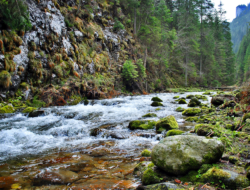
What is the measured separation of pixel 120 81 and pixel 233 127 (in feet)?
49.5

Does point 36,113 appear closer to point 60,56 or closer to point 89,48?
point 60,56

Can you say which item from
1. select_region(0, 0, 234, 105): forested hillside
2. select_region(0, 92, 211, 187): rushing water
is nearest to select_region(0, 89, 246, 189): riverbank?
select_region(0, 92, 211, 187): rushing water

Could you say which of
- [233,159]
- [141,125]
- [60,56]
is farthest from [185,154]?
[60,56]

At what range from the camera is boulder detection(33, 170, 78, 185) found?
2.51 metres

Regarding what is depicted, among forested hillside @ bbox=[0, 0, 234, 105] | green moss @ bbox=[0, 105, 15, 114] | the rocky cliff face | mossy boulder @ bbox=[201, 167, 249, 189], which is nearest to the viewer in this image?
mossy boulder @ bbox=[201, 167, 249, 189]

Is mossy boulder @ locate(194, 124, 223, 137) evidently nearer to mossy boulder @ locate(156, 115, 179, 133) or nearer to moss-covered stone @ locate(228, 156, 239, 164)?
moss-covered stone @ locate(228, 156, 239, 164)

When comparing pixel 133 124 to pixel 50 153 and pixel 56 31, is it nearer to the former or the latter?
pixel 50 153

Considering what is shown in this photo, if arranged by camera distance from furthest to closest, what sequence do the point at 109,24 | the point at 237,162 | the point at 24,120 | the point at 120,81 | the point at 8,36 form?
the point at 109,24, the point at 120,81, the point at 8,36, the point at 24,120, the point at 237,162

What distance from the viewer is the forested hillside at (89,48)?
30.7 ft

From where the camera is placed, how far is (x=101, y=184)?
2.42 metres

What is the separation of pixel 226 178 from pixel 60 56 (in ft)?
41.8

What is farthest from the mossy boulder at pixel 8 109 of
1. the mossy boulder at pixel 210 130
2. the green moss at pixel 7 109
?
the mossy boulder at pixel 210 130

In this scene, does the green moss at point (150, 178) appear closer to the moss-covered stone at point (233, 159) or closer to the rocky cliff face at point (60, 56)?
the moss-covered stone at point (233, 159)

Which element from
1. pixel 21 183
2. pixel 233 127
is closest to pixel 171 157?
pixel 21 183
